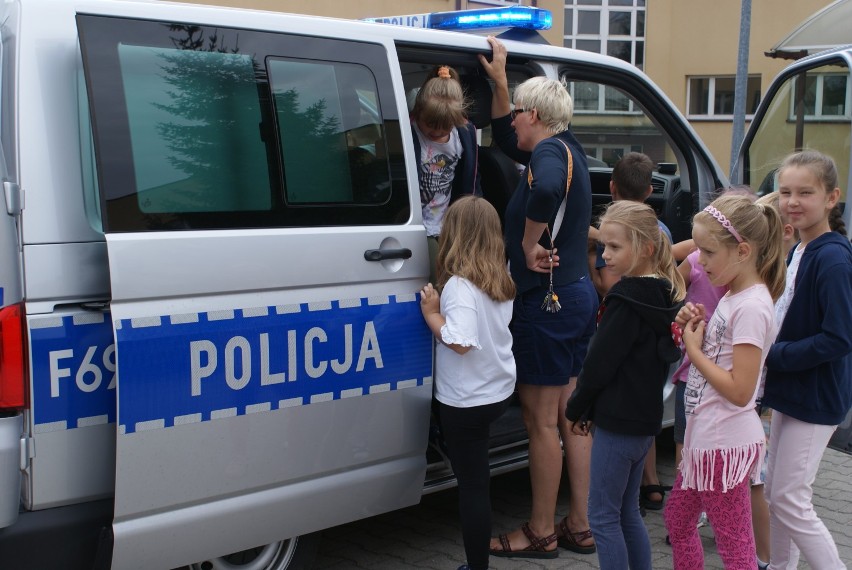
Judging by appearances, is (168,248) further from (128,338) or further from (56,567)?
(56,567)

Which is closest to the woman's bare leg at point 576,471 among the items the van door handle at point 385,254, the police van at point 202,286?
the police van at point 202,286

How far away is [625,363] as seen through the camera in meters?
2.90

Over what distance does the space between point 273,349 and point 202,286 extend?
293 millimetres

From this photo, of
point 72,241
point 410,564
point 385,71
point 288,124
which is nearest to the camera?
point 72,241

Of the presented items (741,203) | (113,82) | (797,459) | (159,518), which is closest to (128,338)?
(159,518)

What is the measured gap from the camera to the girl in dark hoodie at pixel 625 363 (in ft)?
9.38

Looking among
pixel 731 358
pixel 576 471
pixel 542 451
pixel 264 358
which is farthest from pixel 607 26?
pixel 264 358

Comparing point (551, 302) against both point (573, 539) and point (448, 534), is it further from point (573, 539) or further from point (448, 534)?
point (448, 534)

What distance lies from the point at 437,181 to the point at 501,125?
412 mm

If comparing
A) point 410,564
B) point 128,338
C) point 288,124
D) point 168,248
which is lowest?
point 410,564

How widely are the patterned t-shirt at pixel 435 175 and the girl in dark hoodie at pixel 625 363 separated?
95 cm

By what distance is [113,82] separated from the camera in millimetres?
2666

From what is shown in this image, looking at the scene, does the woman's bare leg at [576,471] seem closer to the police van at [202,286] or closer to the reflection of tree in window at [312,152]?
the police van at [202,286]

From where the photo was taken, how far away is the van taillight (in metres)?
2.44
